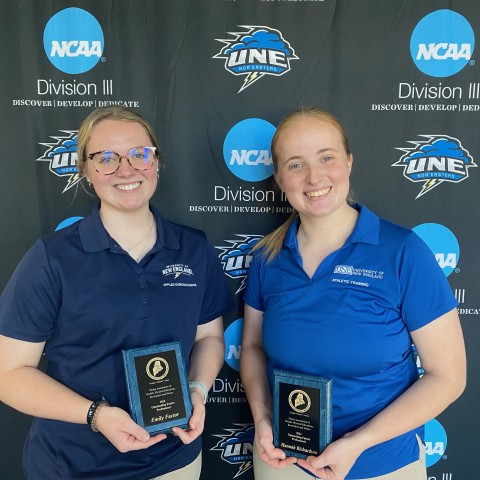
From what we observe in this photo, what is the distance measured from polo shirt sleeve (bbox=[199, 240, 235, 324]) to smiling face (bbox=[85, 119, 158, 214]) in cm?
34

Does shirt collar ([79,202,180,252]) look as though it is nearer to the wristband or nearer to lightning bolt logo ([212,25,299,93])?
the wristband

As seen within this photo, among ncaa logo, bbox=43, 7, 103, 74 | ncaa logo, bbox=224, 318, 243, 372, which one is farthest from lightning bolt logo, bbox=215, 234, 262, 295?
ncaa logo, bbox=43, 7, 103, 74

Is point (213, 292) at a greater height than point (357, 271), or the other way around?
point (357, 271)

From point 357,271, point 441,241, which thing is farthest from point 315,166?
point 441,241

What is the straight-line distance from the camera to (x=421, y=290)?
1.30m

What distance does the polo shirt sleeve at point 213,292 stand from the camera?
1.64m

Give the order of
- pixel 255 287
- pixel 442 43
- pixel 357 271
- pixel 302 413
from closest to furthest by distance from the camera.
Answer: pixel 302 413, pixel 357 271, pixel 255 287, pixel 442 43

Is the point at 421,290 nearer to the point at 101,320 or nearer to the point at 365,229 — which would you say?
the point at 365,229

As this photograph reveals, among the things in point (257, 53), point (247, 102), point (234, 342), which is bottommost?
point (234, 342)

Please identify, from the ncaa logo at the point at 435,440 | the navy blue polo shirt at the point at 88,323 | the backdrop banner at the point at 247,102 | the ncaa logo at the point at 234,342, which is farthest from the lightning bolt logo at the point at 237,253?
the ncaa logo at the point at 435,440

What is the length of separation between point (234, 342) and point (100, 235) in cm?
94

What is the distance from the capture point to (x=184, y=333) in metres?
1.47

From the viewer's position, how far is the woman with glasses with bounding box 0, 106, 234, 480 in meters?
1.31

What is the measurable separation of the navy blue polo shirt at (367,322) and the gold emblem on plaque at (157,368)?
35 centimetres
